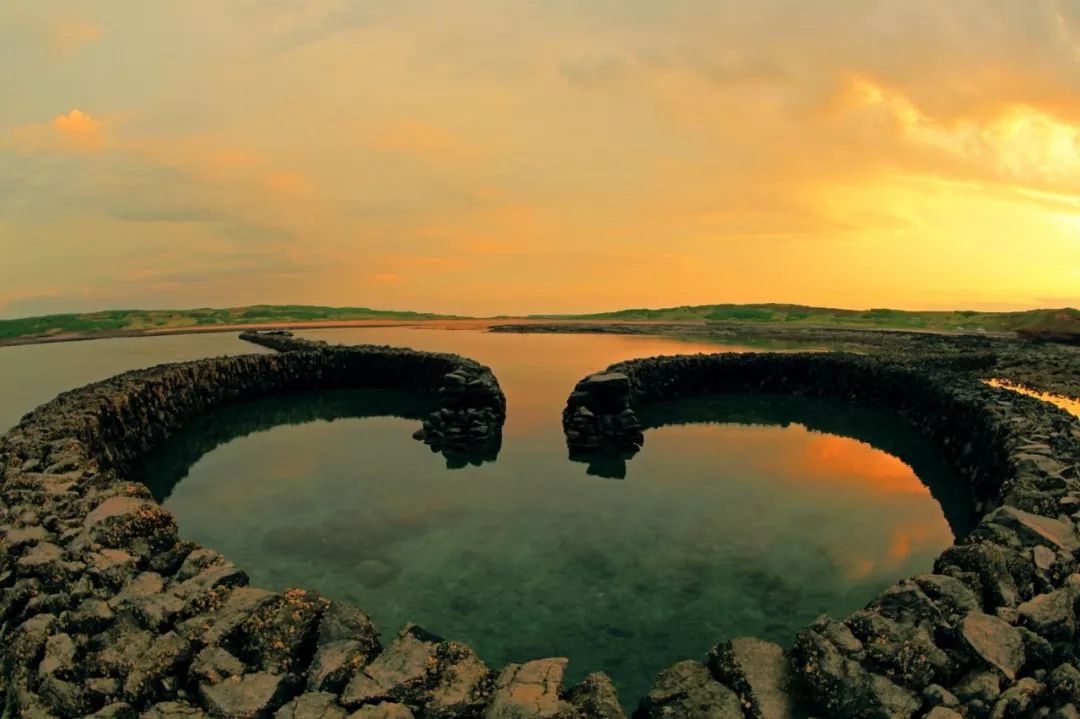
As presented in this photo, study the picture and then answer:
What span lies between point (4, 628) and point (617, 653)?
765 cm

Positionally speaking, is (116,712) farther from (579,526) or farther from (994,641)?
(579,526)

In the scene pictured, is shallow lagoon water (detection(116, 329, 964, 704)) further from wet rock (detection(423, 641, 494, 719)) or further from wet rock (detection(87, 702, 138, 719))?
wet rock (detection(87, 702, 138, 719))

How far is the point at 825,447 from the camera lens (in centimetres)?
1959

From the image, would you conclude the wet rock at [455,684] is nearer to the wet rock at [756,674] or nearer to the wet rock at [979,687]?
the wet rock at [756,674]

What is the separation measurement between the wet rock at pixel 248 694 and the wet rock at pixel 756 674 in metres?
4.03

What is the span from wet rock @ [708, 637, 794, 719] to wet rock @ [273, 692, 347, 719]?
11.4 ft

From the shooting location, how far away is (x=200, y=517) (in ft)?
45.2

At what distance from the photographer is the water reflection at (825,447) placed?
1592cm

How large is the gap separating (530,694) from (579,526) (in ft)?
24.7

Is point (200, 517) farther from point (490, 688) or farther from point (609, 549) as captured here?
point (490, 688)

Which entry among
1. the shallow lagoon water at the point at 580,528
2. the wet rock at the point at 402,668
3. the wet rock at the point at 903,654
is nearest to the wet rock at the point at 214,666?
the wet rock at the point at 402,668

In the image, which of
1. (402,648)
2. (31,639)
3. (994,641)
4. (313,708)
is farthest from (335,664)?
(994,641)

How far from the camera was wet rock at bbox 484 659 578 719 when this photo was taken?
491 centimetres

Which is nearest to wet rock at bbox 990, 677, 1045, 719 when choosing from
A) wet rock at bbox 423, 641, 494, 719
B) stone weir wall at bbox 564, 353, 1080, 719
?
stone weir wall at bbox 564, 353, 1080, 719
